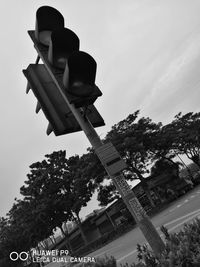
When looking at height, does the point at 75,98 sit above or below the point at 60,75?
below

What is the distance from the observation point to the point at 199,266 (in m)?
2.01

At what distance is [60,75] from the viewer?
2412mm

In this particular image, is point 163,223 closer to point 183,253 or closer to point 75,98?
point 183,253

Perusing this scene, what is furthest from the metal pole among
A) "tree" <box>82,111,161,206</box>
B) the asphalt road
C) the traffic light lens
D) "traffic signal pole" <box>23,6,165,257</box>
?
"tree" <box>82,111,161,206</box>

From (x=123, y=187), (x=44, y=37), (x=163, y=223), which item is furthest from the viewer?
(x=163, y=223)

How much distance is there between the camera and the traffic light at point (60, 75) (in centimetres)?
214

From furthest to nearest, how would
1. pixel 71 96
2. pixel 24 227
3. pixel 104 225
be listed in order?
pixel 104 225 < pixel 24 227 < pixel 71 96

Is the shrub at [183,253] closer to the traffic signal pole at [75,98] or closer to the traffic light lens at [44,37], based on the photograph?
the traffic signal pole at [75,98]

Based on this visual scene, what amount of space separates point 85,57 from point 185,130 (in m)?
38.1

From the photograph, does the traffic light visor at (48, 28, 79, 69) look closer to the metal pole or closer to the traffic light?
the traffic light

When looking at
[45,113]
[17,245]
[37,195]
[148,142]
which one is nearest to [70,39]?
[45,113]

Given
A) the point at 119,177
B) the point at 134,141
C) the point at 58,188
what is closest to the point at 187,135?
the point at 134,141

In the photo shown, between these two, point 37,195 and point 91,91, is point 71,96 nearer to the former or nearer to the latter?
point 91,91

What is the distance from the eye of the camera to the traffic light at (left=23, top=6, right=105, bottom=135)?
214 centimetres
